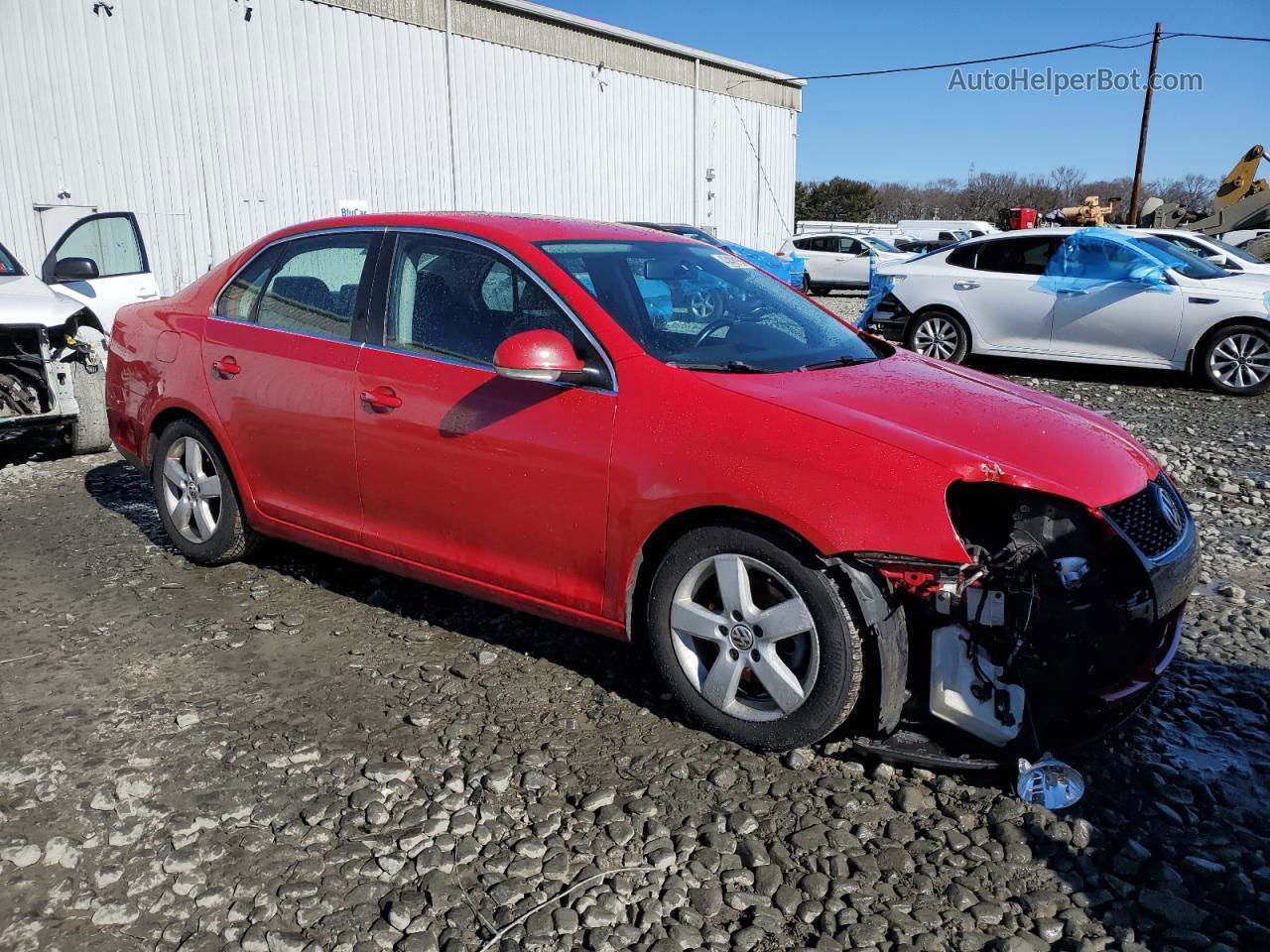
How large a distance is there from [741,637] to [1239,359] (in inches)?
342

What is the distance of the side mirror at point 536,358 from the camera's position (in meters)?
3.18

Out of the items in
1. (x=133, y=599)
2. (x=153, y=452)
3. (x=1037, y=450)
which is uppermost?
(x=1037, y=450)

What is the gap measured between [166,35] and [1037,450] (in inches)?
614

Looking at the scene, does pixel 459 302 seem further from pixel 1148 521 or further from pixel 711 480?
pixel 1148 521

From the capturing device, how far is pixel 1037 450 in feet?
9.77

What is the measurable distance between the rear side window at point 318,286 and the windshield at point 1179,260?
8.67 meters

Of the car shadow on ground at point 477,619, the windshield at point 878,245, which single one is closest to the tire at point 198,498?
the car shadow on ground at point 477,619

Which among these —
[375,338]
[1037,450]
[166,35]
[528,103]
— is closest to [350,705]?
[375,338]

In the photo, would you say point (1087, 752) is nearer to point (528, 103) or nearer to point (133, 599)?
point (133, 599)

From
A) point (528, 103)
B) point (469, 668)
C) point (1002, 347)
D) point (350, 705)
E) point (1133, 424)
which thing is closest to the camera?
point (350, 705)

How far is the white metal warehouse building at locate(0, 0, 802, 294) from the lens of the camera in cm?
1382

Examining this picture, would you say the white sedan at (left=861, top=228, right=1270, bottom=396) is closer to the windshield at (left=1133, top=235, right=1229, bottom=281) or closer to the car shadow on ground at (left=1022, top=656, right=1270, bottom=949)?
the windshield at (left=1133, top=235, right=1229, bottom=281)

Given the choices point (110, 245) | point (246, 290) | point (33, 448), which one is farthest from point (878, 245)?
point (246, 290)

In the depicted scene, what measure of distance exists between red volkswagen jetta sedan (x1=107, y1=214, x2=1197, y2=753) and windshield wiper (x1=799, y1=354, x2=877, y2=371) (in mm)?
19
